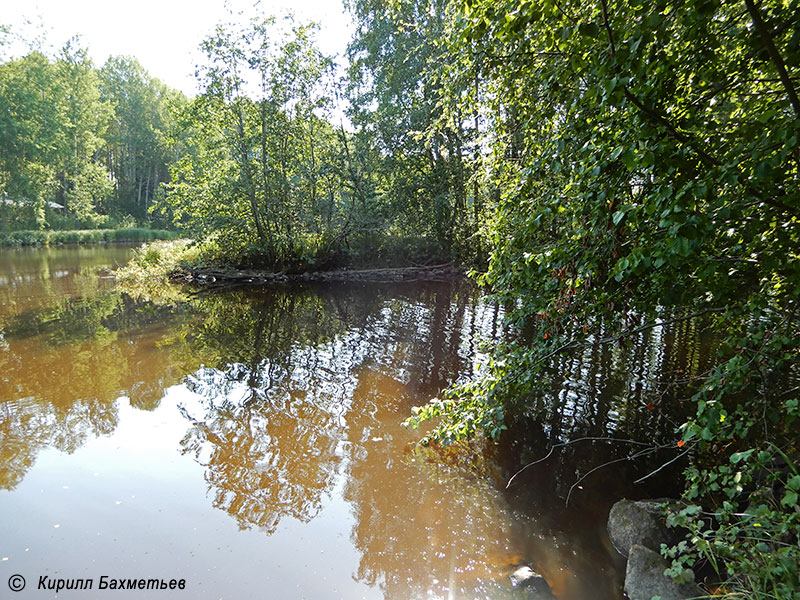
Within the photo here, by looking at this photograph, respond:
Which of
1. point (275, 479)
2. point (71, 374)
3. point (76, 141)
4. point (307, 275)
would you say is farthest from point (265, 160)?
point (76, 141)

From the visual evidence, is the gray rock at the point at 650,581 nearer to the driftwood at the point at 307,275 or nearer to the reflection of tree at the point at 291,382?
the reflection of tree at the point at 291,382

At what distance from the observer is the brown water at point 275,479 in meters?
3.62

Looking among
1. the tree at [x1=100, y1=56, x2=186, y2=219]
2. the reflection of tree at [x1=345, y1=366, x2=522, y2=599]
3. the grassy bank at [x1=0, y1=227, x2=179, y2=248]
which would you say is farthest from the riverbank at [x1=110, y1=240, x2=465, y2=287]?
the tree at [x1=100, y1=56, x2=186, y2=219]

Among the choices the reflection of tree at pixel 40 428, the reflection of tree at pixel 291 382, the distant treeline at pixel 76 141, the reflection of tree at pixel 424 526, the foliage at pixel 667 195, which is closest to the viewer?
the foliage at pixel 667 195

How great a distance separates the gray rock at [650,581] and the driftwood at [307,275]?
1723 cm

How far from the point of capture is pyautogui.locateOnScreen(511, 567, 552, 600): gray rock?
334 cm

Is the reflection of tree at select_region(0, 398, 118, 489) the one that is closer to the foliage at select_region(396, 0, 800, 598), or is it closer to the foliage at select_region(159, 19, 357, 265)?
the foliage at select_region(396, 0, 800, 598)

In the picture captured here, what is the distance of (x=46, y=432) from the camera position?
18.6 feet

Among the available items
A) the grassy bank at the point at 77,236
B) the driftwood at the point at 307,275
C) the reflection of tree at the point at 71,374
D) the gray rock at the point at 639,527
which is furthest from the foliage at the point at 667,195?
the grassy bank at the point at 77,236

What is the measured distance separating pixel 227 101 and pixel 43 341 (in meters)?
11.0

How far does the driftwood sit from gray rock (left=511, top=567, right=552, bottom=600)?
16.8 meters

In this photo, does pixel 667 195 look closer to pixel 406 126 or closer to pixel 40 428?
pixel 40 428

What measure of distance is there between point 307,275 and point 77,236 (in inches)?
1101

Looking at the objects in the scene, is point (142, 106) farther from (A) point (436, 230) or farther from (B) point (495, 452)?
(B) point (495, 452)
